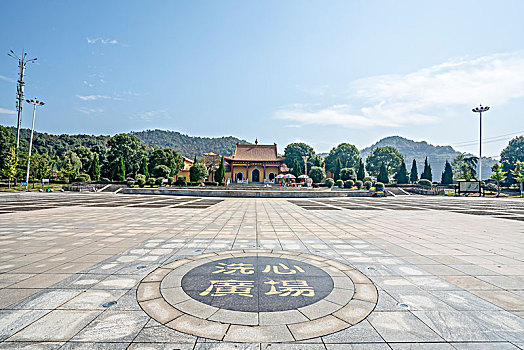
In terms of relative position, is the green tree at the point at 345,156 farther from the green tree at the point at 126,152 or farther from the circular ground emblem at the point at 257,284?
the circular ground emblem at the point at 257,284

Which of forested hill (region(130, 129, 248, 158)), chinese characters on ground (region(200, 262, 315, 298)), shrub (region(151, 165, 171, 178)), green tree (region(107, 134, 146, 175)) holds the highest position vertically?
forested hill (region(130, 129, 248, 158))

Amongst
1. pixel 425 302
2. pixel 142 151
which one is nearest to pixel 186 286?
pixel 425 302

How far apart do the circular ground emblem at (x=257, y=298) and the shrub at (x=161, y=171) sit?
3798cm

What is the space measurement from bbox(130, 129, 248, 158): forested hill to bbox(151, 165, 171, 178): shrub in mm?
85178

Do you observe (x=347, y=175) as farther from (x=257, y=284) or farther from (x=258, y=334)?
(x=258, y=334)

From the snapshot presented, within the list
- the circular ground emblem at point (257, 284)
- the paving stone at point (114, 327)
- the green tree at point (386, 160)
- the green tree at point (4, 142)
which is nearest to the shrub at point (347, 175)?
the green tree at point (386, 160)

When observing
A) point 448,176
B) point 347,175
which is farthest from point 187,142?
point 448,176

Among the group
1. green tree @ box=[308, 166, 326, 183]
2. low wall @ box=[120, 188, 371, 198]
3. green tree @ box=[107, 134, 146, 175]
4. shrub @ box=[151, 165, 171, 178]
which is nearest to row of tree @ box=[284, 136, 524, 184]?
green tree @ box=[308, 166, 326, 183]

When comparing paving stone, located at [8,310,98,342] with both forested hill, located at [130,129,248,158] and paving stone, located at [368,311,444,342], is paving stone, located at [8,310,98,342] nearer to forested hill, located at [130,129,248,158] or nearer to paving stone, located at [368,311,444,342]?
paving stone, located at [368,311,444,342]

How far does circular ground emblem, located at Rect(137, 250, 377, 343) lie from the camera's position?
2.54 m

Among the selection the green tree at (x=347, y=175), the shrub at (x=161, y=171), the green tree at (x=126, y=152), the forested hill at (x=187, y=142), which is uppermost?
the forested hill at (x=187, y=142)

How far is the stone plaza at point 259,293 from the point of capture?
7.92ft

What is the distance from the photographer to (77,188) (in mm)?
30188

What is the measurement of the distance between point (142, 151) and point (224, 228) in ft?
137
